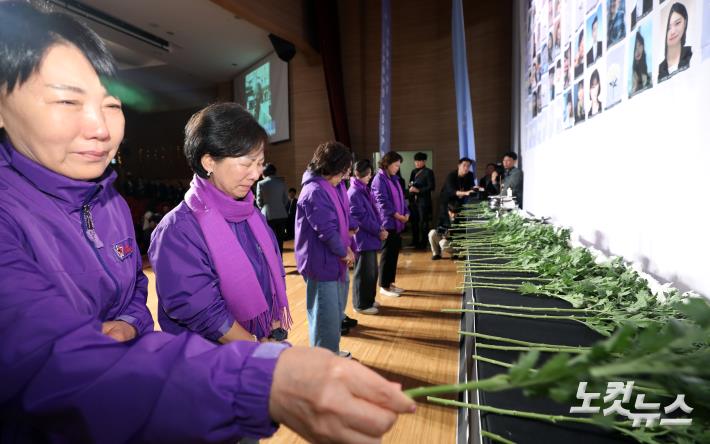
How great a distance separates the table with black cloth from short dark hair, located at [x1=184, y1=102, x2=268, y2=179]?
98cm

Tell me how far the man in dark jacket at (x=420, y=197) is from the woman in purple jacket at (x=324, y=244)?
3808mm

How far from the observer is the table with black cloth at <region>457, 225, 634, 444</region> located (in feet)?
2.29

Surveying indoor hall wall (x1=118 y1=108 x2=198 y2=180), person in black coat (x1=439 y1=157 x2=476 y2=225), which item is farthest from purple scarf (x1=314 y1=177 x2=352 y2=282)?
indoor hall wall (x1=118 y1=108 x2=198 y2=180)

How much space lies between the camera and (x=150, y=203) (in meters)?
8.72

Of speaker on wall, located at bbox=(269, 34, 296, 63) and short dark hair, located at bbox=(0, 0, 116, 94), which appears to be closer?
short dark hair, located at bbox=(0, 0, 116, 94)

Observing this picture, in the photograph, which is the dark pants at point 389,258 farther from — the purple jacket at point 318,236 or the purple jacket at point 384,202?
the purple jacket at point 318,236

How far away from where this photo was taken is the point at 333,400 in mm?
436

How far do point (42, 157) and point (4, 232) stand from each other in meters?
0.15

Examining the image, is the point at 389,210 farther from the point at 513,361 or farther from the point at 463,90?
the point at 513,361

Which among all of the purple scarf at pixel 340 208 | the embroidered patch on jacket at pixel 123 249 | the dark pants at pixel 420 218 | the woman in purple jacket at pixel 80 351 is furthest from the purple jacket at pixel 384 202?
the woman in purple jacket at pixel 80 351

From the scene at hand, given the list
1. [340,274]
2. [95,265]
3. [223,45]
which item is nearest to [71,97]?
[95,265]

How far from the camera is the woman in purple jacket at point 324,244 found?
2.70 meters

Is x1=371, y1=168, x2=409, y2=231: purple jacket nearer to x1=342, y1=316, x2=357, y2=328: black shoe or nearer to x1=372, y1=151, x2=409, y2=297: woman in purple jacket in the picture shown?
x1=372, y1=151, x2=409, y2=297: woman in purple jacket

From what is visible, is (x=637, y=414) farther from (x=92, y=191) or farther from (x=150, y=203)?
(x=150, y=203)
